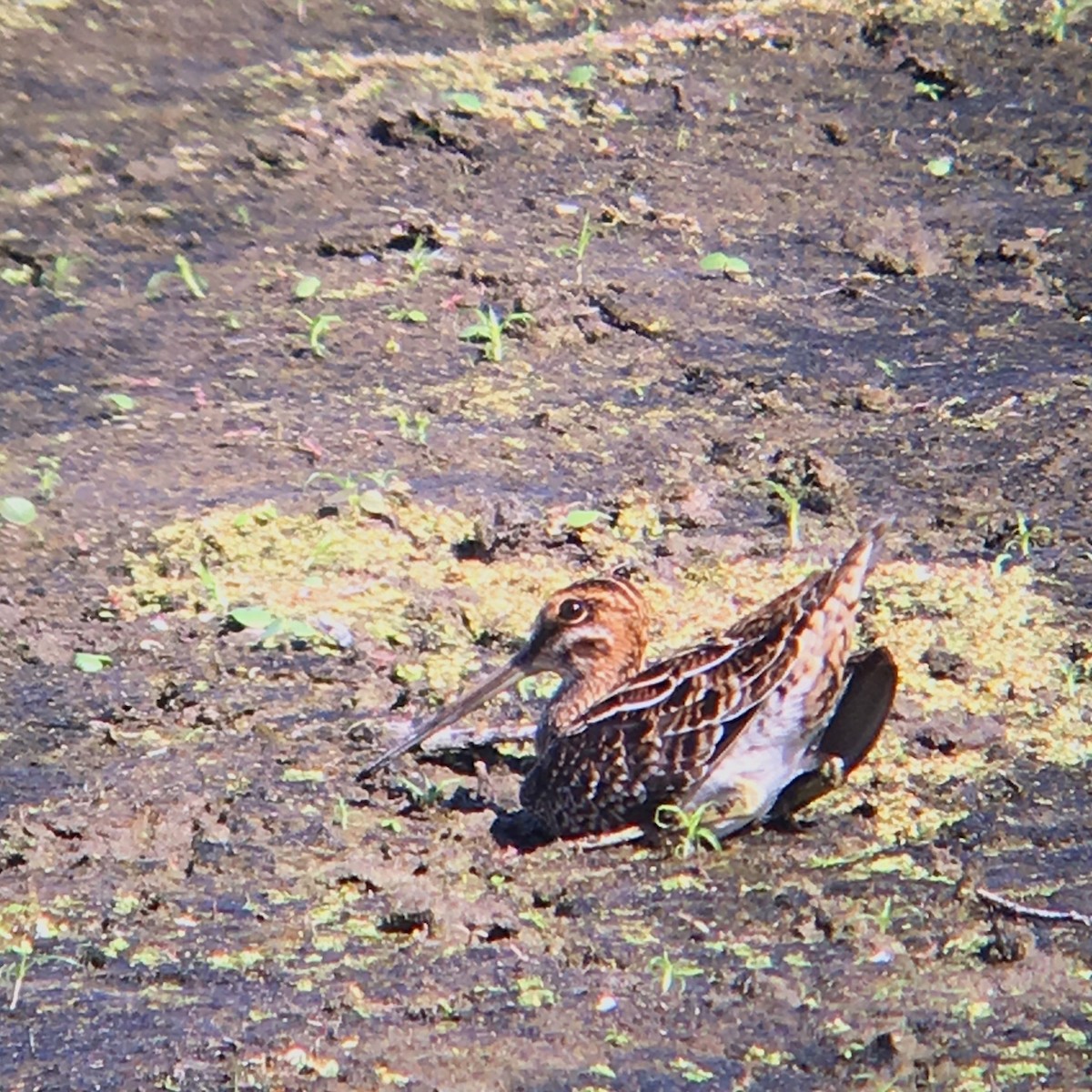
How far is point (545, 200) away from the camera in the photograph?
8320mm

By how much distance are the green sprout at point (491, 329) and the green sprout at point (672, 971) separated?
131 inches

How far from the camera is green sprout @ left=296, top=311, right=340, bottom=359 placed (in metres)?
7.25

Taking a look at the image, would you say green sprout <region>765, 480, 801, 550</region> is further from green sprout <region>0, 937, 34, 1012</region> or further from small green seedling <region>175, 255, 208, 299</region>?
green sprout <region>0, 937, 34, 1012</region>

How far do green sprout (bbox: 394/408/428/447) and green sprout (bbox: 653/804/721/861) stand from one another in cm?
211

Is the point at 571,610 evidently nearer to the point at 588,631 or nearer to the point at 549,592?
the point at 588,631

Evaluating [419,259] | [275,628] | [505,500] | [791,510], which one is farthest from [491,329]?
[275,628]

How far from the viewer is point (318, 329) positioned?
7.27m

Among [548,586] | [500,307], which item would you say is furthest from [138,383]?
[548,586]

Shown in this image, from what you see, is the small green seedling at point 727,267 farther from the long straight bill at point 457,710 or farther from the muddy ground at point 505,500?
the long straight bill at point 457,710

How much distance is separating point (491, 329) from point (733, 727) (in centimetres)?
270

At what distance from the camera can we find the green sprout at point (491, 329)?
7.27m

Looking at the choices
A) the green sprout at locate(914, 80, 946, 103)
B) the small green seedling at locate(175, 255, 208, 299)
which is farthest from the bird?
the green sprout at locate(914, 80, 946, 103)

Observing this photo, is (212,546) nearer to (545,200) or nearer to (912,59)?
(545,200)

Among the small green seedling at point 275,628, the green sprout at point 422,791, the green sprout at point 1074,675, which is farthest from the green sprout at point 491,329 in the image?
the green sprout at point 1074,675
